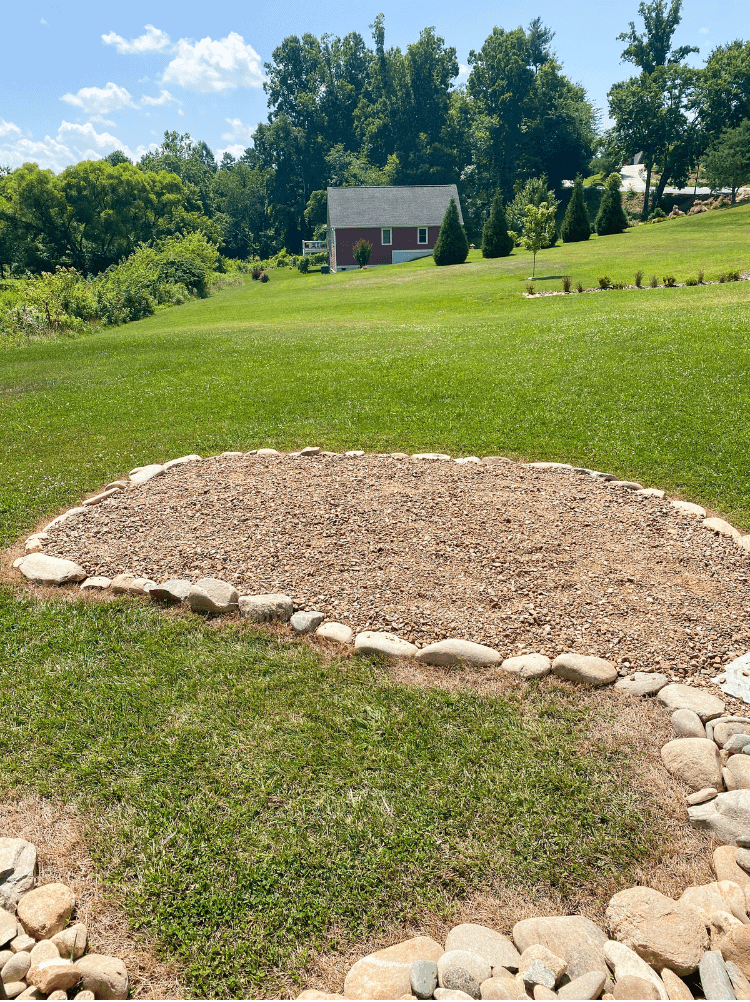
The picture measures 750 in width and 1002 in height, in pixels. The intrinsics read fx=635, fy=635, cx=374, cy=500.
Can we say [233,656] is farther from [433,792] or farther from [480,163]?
[480,163]

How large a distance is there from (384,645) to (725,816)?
2.19 meters

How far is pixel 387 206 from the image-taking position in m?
50.0

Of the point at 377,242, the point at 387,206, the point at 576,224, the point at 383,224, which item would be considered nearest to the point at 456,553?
the point at 576,224

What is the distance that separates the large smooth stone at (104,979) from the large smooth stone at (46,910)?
23 centimetres

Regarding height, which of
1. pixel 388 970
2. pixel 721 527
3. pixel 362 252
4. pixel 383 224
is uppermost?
pixel 383 224

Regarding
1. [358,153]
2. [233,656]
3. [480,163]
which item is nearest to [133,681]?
[233,656]

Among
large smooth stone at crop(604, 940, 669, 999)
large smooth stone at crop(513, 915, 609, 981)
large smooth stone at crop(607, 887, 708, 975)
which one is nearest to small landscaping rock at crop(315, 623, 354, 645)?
large smooth stone at crop(513, 915, 609, 981)

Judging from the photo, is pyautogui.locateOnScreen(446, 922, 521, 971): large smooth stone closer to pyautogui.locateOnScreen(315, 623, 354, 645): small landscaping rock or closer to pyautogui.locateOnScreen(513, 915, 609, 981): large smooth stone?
pyautogui.locateOnScreen(513, 915, 609, 981): large smooth stone

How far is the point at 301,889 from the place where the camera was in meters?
2.89

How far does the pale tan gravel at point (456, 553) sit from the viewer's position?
4.52 metres

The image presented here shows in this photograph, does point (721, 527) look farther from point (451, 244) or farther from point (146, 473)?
point (451, 244)

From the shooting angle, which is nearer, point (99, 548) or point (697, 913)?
point (697, 913)

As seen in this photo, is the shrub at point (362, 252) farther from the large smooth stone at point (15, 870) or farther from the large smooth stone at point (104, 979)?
the large smooth stone at point (104, 979)

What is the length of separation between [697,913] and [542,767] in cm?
96
